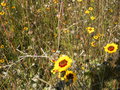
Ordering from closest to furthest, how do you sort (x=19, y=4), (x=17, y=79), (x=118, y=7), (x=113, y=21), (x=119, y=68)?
(x=119, y=68) < (x=17, y=79) < (x=113, y=21) < (x=118, y=7) < (x=19, y=4)

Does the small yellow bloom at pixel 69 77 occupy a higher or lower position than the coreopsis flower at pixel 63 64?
lower

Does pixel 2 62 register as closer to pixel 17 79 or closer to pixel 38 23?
pixel 17 79

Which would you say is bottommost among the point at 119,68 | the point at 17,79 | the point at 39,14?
the point at 17,79

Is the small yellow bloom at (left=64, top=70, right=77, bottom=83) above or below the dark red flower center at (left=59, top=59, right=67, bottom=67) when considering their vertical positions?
below

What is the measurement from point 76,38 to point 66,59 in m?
0.96

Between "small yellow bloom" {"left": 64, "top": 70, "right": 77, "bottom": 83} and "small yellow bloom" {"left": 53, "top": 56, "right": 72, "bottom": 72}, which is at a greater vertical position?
"small yellow bloom" {"left": 53, "top": 56, "right": 72, "bottom": 72}

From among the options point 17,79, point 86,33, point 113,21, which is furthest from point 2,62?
point 113,21

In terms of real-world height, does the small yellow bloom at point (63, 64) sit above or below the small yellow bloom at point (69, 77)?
above

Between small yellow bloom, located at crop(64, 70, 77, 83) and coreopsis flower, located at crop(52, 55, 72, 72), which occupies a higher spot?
coreopsis flower, located at crop(52, 55, 72, 72)

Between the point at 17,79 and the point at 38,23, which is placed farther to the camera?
the point at 38,23

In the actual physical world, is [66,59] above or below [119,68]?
above

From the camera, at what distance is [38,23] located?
2.43 meters

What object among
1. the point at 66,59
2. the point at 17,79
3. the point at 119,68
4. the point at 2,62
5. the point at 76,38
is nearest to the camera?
the point at 66,59

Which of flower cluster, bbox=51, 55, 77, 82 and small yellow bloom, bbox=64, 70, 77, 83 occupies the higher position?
flower cluster, bbox=51, 55, 77, 82
